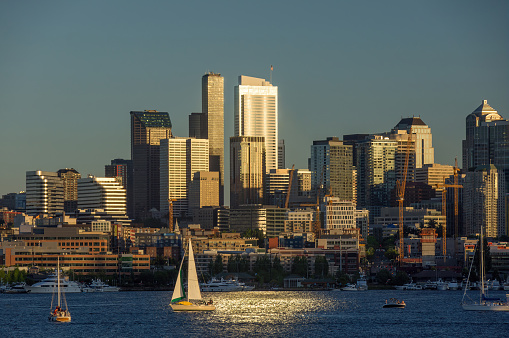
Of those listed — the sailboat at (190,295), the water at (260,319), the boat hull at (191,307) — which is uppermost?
the sailboat at (190,295)

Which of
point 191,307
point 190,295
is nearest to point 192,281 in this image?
point 190,295

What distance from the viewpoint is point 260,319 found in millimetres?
137875

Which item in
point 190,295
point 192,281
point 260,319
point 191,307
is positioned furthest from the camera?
point 191,307

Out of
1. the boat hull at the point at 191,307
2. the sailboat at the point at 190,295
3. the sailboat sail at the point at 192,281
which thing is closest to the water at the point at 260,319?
the boat hull at the point at 191,307

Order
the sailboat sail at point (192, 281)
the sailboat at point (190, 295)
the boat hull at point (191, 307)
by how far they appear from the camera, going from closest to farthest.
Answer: the sailboat sail at point (192, 281)
the sailboat at point (190, 295)
the boat hull at point (191, 307)

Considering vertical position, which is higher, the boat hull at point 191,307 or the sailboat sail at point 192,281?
the sailboat sail at point 192,281

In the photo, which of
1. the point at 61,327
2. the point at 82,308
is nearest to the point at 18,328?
the point at 61,327

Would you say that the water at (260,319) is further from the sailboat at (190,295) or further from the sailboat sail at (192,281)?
the sailboat sail at (192,281)

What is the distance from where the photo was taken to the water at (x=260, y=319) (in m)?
123

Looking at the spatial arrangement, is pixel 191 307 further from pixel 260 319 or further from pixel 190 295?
pixel 260 319

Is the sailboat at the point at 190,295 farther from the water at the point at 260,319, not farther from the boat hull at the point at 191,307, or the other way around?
the water at the point at 260,319

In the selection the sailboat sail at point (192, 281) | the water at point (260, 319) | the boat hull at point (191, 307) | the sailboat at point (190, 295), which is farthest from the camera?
the boat hull at point (191, 307)

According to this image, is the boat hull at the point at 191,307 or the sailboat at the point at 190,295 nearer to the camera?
the sailboat at the point at 190,295

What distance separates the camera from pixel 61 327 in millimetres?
129625
